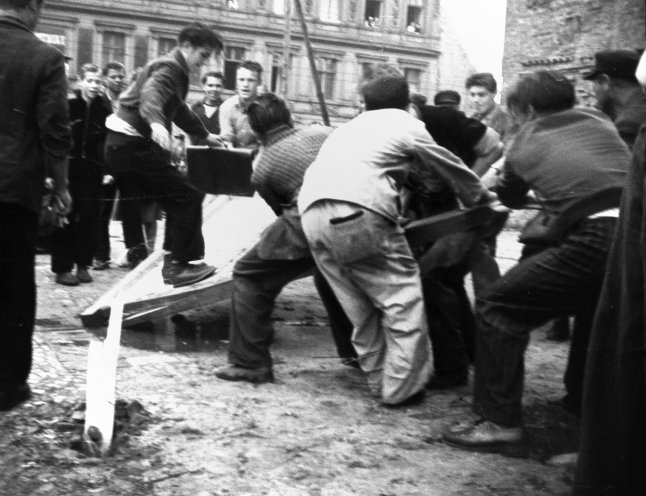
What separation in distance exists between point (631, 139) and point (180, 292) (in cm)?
308

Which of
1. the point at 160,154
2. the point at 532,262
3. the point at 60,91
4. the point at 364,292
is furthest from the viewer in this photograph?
the point at 160,154

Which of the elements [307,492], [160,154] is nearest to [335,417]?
[307,492]

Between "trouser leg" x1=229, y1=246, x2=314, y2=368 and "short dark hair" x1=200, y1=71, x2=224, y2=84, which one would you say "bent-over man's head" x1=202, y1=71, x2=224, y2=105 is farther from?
"trouser leg" x1=229, y1=246, x2=314, y2=368

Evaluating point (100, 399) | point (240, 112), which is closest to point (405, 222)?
point (100, 399)

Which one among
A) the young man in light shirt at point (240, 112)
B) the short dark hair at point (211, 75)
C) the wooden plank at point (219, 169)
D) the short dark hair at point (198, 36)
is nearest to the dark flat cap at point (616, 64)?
the wooden plank at point (219, 169)

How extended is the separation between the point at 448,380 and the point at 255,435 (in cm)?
156

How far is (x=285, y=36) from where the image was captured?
1196 cm

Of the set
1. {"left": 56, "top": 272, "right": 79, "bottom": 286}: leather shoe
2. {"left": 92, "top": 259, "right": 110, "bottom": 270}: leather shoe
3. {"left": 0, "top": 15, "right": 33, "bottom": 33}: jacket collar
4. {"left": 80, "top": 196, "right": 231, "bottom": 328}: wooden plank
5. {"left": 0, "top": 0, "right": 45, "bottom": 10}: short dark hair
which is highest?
{"left": 0, "top": 0, "right": 45, "bottom": 10}: short dark hair

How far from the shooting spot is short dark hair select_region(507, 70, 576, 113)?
4906mm

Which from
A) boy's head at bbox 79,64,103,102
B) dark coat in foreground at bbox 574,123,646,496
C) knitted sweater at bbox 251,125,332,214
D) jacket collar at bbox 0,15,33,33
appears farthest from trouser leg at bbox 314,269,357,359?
boy's head at bbox 79,64,103,102

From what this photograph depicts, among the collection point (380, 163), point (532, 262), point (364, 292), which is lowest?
point (364, 292)

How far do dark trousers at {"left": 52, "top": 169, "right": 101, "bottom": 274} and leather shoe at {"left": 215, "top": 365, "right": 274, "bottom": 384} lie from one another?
353cm

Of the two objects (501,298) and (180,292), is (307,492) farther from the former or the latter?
(180,292)

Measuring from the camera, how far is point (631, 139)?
5523 millimetres
